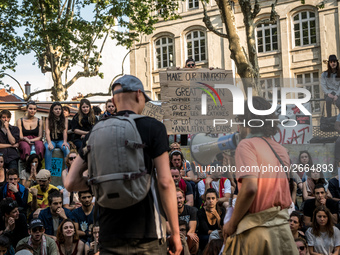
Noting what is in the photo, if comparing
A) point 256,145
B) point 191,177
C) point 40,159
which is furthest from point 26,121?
point 256,145

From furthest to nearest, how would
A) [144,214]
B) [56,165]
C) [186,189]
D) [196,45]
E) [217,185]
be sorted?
[196,45] < [56,165] < [217,185] < [186,189] < [144,214]

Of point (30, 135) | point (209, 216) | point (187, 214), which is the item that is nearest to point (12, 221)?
point (187, 214)

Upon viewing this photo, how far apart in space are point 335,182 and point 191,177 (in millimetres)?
2663

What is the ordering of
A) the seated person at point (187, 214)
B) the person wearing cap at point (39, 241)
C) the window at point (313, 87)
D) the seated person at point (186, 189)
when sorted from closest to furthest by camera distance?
the window at point (313, 87) < the person wearing cap at point (39, 241) < the seated person at point (187, 214) < the seated person at point (186, 189)

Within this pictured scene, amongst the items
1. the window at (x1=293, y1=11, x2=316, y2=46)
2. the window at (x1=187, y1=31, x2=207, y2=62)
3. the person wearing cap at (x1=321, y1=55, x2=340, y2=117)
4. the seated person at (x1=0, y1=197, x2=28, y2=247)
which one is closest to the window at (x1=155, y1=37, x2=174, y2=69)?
the window at (x1=187, y1=31, x2=207, y2=62)

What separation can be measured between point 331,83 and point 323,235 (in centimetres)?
380

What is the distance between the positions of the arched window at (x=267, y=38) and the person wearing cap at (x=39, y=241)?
27818 mm

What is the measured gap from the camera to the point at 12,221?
967 centimetres

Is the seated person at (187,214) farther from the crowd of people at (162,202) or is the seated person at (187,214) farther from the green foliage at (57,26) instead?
the green foliage at (57,26)

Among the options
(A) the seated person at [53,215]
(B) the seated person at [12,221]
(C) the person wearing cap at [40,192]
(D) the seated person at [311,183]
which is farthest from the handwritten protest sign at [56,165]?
(D) the seated person at [311,183]

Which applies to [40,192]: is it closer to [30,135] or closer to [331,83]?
[30,135]

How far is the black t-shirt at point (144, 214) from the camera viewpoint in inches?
142

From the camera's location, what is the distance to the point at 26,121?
12977 millimetres

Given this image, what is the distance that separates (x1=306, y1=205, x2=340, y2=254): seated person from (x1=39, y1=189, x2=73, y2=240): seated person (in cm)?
401
